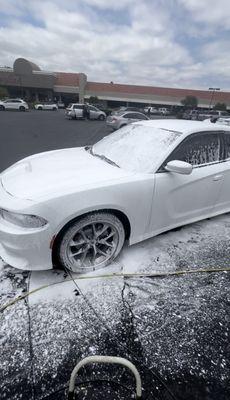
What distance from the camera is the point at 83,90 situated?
57094 millimetres

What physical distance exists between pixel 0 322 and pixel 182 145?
2.46 meters

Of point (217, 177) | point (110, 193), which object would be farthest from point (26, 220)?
point (217, 177)

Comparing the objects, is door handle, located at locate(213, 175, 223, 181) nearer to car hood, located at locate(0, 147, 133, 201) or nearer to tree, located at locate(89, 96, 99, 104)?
car hood, located at locate(0, 147, 133, 201)

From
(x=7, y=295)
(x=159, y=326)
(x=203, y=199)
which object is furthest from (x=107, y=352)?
(x=203, y=199)

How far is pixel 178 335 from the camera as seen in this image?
202cm

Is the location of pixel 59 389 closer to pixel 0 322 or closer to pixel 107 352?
pixel 107 352

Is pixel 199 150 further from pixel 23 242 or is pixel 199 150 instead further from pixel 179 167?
pixel 23 242

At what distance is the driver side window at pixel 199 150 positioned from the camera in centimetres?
283

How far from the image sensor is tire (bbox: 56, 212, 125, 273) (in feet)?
7.56

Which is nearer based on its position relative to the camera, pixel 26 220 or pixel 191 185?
pixel 26 220

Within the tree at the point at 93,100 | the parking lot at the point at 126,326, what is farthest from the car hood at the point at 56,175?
the tree at the point at 93,100

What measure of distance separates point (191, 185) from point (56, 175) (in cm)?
152

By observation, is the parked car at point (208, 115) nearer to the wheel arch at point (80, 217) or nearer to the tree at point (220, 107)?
the tree at point (220, 107)

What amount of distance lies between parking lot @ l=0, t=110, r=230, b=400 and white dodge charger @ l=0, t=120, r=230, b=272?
282 millimetres
